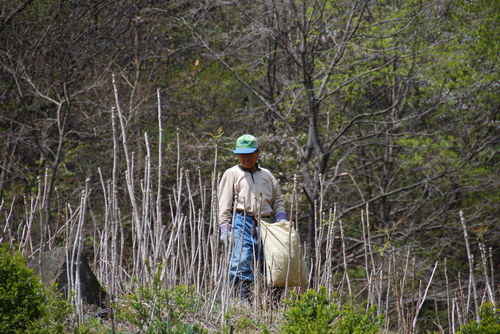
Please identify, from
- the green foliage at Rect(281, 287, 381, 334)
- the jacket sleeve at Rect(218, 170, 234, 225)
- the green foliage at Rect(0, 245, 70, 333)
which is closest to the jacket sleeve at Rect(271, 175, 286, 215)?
the jacket sleeve at Rect(218, 170, 234, 225)

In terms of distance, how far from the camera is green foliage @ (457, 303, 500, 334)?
3305mm

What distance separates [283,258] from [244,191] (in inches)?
28.1

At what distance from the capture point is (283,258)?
15.5ft

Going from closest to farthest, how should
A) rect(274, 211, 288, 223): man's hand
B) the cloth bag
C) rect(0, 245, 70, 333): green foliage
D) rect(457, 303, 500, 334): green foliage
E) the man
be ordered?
1. rect(0, 245, 70, 333): green foliage
2. rect(457, 303, 500, 334): green foliage
3. the cloth bag
4. the man
5. rect(274, 211, 288, 223): man's hand

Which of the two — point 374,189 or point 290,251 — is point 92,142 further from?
point 290,251

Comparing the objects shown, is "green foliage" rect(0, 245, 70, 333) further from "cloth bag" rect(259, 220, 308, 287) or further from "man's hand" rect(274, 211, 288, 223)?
"man's hand" rect(274, 211, 288, 223)

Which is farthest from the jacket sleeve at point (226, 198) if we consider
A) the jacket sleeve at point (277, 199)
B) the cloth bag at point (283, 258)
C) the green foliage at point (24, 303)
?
the green foliage at point (24, 303)

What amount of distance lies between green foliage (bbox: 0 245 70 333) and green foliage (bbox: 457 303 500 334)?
6.64 feet

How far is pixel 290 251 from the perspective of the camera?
4375 mm

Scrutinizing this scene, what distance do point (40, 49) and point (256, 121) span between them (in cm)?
380

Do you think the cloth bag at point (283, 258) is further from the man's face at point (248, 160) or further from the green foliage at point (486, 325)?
the green foliage at point (486, 325)

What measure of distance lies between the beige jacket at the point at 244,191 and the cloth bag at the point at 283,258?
357 millimetres

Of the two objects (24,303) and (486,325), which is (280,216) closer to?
(486,325)

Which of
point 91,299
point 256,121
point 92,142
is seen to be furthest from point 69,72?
point 91,299
